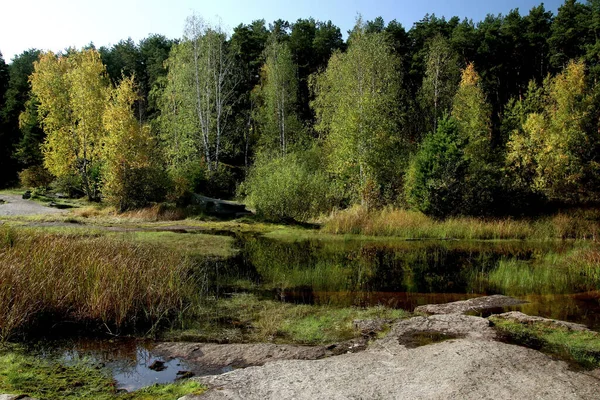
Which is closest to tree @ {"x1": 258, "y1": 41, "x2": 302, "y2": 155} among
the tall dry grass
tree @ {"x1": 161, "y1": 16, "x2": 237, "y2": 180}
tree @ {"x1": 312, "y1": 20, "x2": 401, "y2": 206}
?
tree @ {"x1": 161, "y1": 16, "x2": 237, "y2": 180}

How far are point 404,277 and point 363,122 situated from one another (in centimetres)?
1465

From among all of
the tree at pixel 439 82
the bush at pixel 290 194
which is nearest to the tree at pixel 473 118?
the tree at pixel 439 82

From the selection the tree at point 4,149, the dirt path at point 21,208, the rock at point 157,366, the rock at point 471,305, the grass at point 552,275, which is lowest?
the grass at point 552,275

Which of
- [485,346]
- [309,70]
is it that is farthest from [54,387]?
[309,70]

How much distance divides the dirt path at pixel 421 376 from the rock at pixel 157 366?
85cm

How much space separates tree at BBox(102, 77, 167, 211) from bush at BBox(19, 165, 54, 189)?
A: 16.0 meters

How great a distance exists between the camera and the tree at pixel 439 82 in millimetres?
39094

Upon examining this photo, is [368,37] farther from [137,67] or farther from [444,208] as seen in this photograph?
[137,67]

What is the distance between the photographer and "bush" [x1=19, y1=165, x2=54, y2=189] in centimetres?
3747

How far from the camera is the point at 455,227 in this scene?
2091 cm

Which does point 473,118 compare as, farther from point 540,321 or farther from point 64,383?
point 64,383

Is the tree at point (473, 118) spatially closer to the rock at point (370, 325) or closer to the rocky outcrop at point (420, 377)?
the rock at point (370, 325)

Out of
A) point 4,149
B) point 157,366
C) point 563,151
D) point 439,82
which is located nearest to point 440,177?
point 563,151

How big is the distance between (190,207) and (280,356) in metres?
19.7
